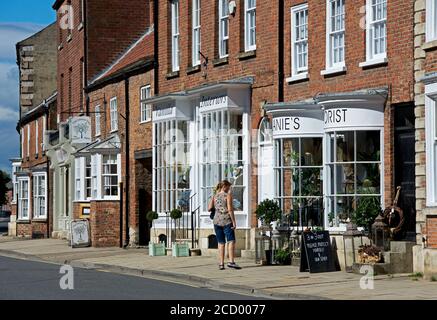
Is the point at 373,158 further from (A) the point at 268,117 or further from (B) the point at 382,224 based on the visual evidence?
(A) the point at 268,117

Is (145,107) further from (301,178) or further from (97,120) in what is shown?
(301,178)

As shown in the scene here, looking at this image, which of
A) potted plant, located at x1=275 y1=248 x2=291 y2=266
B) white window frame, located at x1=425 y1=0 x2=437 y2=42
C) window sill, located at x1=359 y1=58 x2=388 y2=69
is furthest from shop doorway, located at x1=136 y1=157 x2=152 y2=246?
white window frame, located at x1=425 y1=0 x2=437 y2=42

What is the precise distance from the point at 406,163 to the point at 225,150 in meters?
7.66

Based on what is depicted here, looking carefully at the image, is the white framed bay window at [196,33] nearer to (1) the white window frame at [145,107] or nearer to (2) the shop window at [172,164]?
(2) the shop window at [172,164]

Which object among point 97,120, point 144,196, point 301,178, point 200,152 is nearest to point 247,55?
point 200,152

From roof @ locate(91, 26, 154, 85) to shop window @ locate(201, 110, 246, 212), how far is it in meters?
8.93

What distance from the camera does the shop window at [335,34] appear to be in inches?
1025

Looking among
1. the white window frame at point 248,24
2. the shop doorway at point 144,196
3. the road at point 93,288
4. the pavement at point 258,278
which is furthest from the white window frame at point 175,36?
the road at point 93,288

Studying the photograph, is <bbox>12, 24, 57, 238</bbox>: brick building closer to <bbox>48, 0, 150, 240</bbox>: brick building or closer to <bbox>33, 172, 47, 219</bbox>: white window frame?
<bbox>33, 172, 47, 219</bbox>: white window frame

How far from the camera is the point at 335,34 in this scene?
26.3m

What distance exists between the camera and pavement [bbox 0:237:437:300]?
1950 centimetres

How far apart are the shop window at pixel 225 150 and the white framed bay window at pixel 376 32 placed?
6.02 metres
